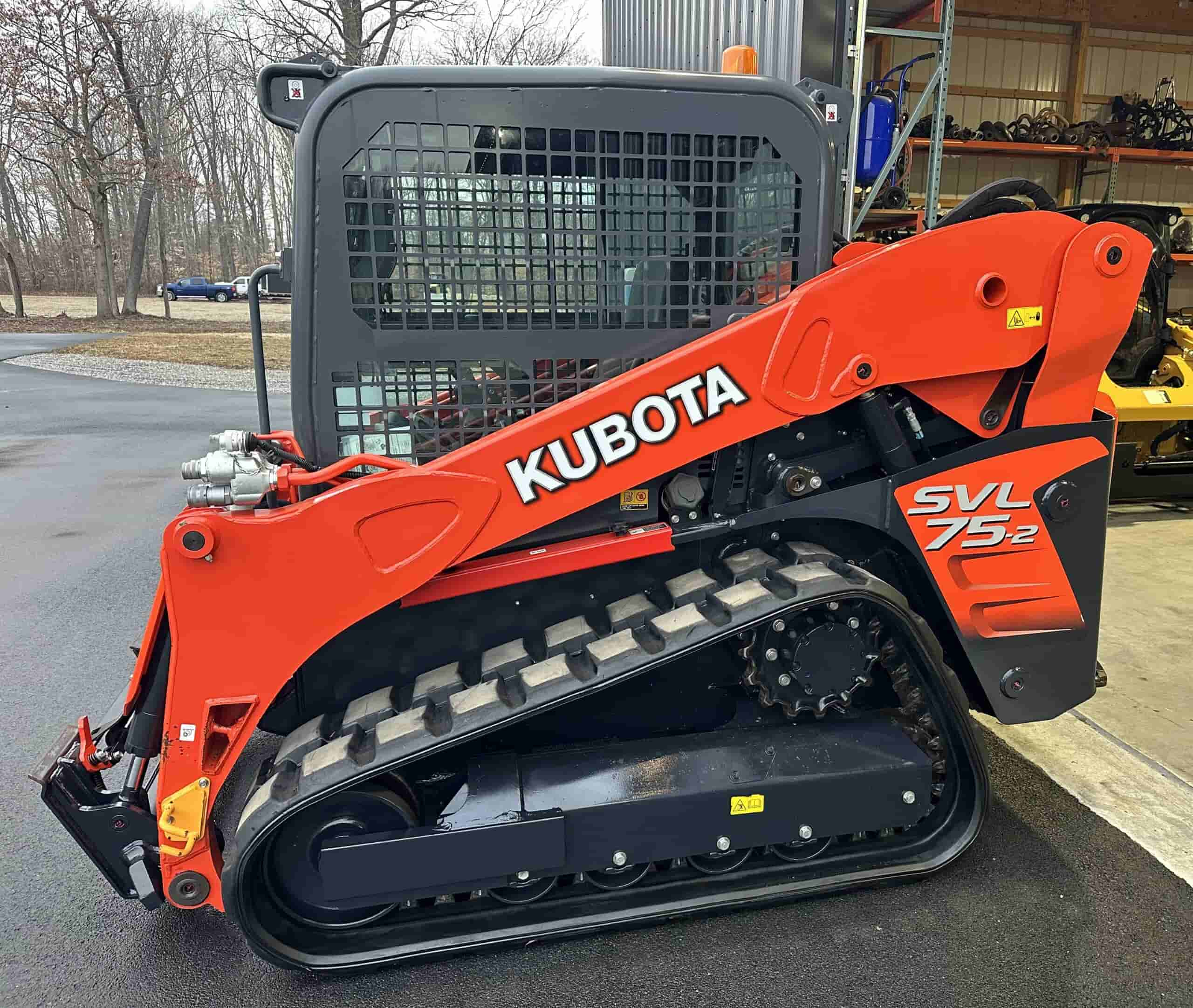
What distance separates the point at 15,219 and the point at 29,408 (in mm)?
37400

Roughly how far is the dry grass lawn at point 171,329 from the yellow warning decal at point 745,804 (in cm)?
921

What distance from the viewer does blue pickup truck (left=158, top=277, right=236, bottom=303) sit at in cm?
3762

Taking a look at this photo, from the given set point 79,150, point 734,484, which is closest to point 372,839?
point 734,484

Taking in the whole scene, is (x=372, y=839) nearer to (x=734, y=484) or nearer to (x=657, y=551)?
(x=657, y=551)

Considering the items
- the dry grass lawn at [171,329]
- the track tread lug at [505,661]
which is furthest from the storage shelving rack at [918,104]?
the dry grass lawn at [171,329]

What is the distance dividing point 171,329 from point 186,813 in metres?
25.4

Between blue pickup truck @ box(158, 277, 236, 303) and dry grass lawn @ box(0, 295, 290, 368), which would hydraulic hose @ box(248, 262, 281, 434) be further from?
blue pickup truck @ box(158, 277, 236, 303)

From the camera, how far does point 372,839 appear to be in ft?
7.34

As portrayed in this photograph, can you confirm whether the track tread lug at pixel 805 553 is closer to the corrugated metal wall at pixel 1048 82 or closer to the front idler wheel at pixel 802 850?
the front idler wheel at pixel 802 850

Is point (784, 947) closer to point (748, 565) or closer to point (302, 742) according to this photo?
point (748, 565)

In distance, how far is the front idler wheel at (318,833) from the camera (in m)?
2.31

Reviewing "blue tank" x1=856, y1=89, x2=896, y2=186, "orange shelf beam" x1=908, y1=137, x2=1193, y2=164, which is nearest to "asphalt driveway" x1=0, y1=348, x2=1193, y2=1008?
"blue tank" x1=856, y1=89, x2=896, y2=186

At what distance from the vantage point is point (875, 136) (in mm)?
4598

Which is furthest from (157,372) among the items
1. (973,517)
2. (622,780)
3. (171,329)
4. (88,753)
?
(973,517)
